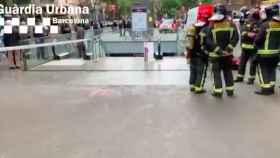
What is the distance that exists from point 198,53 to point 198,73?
16.9 inches

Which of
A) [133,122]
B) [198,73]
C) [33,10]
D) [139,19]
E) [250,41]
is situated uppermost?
[33,10]

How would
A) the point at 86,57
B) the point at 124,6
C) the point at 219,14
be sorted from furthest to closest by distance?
the point at 124,6 < the point at 86,57 < the point at 219,14

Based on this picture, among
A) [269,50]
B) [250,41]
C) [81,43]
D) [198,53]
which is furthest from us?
[81,43]

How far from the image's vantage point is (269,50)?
11.4 m

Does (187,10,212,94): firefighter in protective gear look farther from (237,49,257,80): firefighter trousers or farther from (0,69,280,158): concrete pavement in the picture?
(237,49,257,80): firefighter trousers

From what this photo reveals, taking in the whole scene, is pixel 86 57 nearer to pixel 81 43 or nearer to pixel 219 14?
pixel 81 43

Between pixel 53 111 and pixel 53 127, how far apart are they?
149cm

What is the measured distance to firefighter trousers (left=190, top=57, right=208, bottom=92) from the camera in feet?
38.4

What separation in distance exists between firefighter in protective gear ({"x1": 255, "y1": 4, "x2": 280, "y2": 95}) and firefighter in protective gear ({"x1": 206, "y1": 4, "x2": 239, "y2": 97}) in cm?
69

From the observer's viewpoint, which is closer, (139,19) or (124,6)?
(139,19)

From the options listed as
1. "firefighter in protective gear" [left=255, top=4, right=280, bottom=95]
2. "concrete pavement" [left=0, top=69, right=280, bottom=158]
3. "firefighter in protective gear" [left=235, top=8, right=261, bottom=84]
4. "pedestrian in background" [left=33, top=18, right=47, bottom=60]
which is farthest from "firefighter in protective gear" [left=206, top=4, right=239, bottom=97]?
"pedestrian in background" [left=33, top=18, right=47, bottom=60]

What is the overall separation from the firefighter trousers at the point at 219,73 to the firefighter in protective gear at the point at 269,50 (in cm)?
74

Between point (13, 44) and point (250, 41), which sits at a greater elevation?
point (250, 41)

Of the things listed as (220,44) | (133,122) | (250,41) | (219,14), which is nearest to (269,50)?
(220,44)
